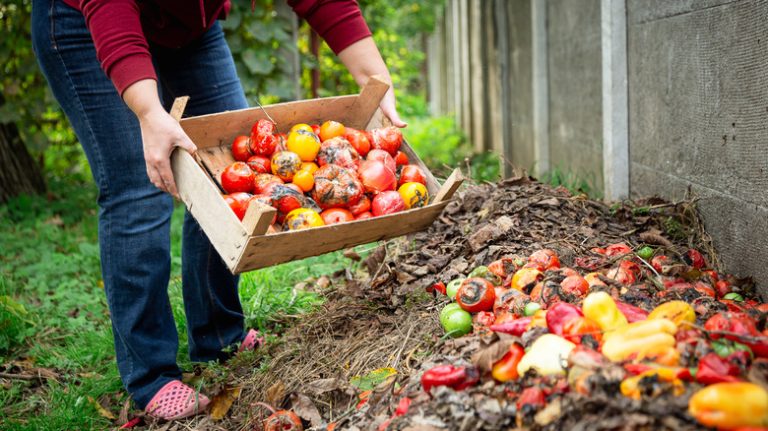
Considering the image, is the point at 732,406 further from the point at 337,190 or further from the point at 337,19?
the point at 337,19

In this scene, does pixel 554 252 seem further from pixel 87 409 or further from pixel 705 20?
pixel 87 409

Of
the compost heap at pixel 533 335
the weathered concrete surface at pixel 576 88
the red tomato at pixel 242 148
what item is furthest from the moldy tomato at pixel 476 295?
the weathered concrete surface at pixel 576 88

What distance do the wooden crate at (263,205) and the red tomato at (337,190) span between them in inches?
7.7

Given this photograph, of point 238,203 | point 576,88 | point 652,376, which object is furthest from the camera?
point 576,88

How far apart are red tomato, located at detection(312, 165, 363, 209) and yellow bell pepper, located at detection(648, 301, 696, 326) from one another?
3.93 feet

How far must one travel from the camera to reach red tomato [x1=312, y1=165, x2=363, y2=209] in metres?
2.72

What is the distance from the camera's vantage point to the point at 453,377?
201 cm

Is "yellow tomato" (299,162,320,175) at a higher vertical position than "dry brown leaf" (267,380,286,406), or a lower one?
higher

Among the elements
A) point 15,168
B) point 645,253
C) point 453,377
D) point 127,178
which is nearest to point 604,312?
point 453,377

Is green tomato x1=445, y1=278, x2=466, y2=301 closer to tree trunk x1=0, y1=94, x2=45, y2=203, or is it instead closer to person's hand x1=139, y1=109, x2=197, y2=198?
person's hand x1=139, y1=109, x2=197, y2=198

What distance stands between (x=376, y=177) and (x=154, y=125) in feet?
2.88

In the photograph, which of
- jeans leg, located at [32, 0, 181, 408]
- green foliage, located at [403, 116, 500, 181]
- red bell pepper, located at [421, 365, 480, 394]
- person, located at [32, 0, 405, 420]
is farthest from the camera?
green foliage, located at [403, 116, 500, 181]

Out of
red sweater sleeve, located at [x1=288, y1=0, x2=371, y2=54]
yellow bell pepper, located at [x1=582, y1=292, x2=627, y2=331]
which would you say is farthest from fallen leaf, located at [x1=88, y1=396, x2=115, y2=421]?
yellow bell pepper, located at [x1=582, y1=292, x2=627, y2=331]

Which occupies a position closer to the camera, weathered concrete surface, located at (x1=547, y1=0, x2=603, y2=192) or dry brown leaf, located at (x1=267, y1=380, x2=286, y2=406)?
dry brown leaf, located at (x1=267, y1=380, x2=286, y2=406)
